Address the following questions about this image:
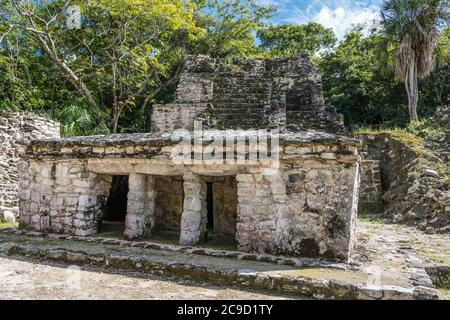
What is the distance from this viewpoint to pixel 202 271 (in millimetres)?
4254

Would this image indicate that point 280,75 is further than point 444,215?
Yes

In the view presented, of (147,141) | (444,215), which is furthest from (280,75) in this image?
(147,141)

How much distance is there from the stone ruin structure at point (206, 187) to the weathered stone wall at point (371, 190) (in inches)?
233

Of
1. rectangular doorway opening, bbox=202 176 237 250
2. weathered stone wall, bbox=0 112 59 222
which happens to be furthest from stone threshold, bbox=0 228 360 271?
weathered stone wall, bbox=0 112 59 222

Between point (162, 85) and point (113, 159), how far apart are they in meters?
10.4

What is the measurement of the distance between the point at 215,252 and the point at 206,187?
116 centimetres

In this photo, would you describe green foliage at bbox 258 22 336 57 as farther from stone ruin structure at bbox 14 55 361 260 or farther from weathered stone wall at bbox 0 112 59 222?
stone ruin structure at bbox 14 55 361 260

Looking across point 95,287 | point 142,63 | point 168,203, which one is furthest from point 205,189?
point 142,63

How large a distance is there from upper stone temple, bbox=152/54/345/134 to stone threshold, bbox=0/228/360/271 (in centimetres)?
559

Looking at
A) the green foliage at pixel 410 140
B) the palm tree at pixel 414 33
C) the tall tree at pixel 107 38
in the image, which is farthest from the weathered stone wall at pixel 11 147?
the palm tree at pixel 414 33

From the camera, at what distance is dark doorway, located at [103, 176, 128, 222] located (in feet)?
26.8

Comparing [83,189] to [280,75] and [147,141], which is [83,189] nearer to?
[147,141]

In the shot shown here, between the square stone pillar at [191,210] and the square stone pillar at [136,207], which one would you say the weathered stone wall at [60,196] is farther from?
the square stone pillar at [191,210]

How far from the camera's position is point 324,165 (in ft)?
15.6
